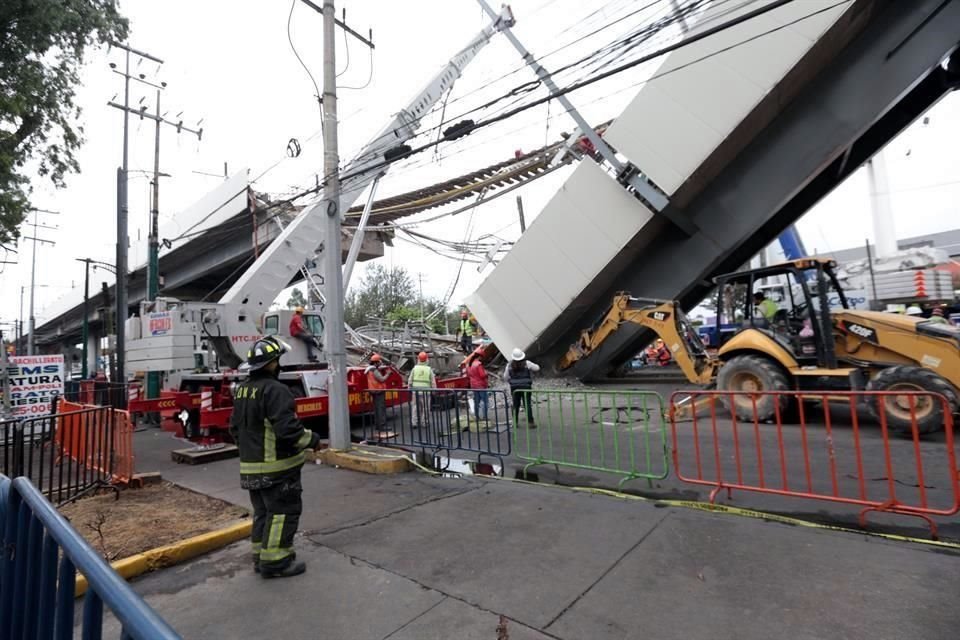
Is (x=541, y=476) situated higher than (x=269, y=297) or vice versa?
(x=269, y=297)

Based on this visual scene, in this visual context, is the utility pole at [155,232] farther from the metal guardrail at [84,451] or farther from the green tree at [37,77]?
the metal guardrail at [84,451]

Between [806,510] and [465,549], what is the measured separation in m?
3.32

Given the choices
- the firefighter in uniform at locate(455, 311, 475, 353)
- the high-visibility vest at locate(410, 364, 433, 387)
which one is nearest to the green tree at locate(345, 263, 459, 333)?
the firefighter in uniform at locate(455, 311, 475, 353)

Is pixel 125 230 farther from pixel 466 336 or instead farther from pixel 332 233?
pixel 466 336

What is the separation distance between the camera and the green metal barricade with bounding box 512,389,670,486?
559 centimetres

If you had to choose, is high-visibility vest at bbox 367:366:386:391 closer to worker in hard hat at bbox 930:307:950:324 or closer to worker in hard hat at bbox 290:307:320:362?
worker in hard hat at bbox 290:307:320:362

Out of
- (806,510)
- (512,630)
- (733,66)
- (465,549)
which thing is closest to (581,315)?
(733,66)

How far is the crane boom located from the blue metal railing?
28.9 feet

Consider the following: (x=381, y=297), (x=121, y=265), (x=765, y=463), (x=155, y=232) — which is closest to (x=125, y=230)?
(x=121, y=265)

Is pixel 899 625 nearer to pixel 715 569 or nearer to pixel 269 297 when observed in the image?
pixel 715 569

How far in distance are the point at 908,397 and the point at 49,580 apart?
29.7 ft

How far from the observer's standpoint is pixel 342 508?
516cm

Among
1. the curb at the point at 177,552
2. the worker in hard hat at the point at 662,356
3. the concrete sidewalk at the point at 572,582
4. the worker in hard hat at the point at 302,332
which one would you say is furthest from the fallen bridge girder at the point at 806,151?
the curb at the point at 177,552

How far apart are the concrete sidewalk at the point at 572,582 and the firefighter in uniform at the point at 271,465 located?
21cm
